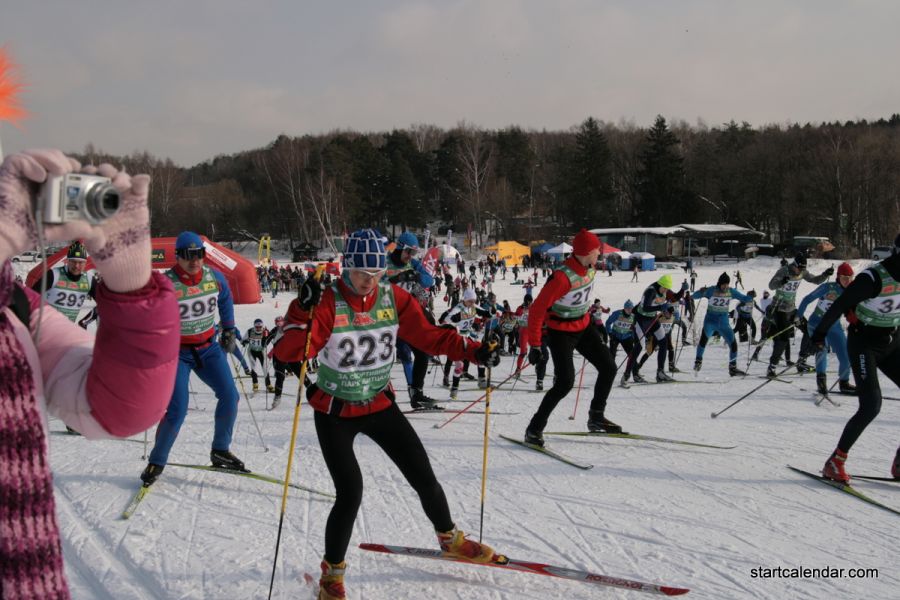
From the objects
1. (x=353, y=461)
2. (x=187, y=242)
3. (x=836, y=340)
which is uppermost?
(x=187, y=242)

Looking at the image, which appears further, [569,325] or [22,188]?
[569,325]

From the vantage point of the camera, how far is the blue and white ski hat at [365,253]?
10.7 feet

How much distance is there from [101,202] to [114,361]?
38 cm

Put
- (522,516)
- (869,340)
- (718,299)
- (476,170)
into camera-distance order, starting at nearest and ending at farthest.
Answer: (522,516) < (869,340) < (718,299) < (476,170)

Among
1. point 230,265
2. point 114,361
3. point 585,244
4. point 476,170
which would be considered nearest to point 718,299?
point 585,244

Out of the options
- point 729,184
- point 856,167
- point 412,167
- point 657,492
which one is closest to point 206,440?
point 657,492

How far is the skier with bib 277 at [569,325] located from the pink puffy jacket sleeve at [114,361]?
15.5ft

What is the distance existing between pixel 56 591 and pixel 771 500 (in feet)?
16.0

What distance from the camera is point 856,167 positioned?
165ft

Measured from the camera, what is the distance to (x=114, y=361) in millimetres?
1346

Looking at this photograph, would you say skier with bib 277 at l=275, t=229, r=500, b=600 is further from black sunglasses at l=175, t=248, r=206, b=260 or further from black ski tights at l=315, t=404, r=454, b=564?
black sunglasses at l=175, t=248, r=206, b=260

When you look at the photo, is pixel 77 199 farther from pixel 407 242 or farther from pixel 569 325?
pixel 407 242

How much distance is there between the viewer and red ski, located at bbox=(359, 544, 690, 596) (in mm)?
3314

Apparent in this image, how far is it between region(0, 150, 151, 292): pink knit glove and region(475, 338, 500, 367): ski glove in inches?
94.3
